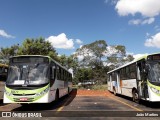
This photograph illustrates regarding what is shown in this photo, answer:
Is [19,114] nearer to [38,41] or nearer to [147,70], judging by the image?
[147,70]

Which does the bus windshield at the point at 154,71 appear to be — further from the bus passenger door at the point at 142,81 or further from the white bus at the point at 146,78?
the bus passenger door at the point at 142,81

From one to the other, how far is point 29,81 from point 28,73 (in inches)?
22.1

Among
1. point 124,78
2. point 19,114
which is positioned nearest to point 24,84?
point 19,114

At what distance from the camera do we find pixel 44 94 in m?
14.8

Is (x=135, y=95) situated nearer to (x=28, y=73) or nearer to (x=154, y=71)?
(x=154, y=71)

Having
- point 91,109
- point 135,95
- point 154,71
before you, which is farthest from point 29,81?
point 135,95

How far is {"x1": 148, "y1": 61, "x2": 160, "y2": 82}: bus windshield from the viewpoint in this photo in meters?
15.1

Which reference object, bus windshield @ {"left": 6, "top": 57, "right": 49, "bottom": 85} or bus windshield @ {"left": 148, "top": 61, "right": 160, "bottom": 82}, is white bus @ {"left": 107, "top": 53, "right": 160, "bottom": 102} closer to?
bus windshield @ {"left": 148, "top": 61, "right": 160, "bottom": 82}

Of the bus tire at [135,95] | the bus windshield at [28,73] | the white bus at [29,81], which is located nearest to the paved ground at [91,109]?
the bus tire at [135,95]

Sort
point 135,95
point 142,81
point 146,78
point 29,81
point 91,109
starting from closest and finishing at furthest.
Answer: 1. point 29,81
2. point 91,109
3. point 146,78
4. point 142,81
5. point 135,95

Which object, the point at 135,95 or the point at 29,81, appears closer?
the point at 29,81

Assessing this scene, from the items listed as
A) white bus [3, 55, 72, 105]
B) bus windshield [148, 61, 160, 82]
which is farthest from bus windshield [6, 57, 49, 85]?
bus windshield [148, 61, 160, 82]

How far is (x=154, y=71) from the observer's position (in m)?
15.2

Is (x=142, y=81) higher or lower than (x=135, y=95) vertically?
higher
